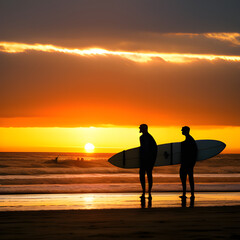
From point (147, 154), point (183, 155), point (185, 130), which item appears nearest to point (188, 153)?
point (183, 155)

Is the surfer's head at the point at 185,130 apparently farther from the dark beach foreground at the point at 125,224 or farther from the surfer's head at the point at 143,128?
the dark beach foreground at the point at 125,224

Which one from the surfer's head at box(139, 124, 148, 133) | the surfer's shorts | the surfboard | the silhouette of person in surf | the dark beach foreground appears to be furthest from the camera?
the surfboard

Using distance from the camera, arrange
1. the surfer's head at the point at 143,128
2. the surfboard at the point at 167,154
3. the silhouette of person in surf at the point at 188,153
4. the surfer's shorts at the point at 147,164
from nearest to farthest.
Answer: the silhouette of person in surf at the point at 188,153
the surfer's shorts at the point at 147,164
the surfer's head at the point at 143,128
the surfboard at the point at 167,154

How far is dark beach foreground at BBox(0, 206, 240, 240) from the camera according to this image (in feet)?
25.1

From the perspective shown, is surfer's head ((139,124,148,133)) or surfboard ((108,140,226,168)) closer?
surfer's head ((139,124,148,133))

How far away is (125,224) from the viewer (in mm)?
8867

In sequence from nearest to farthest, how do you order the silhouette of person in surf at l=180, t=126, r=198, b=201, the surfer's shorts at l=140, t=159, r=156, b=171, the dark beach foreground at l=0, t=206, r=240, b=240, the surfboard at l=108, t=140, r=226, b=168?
the dark beach foreground at l=0, t=206, r=240, b=240
the silhouette of person in surf at l=180, t=126, r=198, b=201
the surfer's shorts at l=140, t=159, r=156, b=171
the surfboard at l=108, t=140, r=226, b=168

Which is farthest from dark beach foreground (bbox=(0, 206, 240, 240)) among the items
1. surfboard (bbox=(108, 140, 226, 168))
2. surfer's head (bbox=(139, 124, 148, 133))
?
surfboard (bbox=(108, 140, 226, 168))

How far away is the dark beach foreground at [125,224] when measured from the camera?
7652 millimetres

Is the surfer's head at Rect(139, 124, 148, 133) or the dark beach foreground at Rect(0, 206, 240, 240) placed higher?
the surfer's head at Rect(139, 124, 148, 133)

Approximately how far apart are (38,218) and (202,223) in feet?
10.6

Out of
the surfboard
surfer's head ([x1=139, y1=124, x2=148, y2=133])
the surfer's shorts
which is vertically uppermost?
surfer's head ([x1=139, y1=124, x2=148, y2=133])

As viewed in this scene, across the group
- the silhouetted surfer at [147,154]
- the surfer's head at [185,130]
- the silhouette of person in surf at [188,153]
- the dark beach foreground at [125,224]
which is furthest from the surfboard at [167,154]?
the dark beach foreground at [125,224]

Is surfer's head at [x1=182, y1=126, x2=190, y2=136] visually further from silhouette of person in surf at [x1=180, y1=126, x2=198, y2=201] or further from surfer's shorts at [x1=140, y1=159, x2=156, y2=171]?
surfer's shorts at [x1=140, y1=159, x2=156, y2=171]
